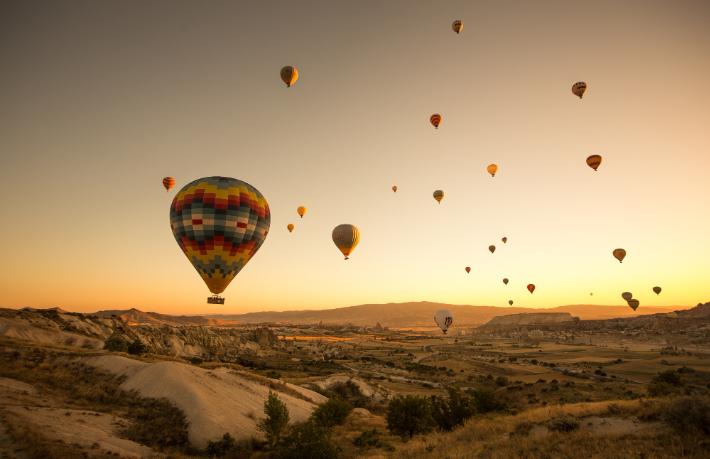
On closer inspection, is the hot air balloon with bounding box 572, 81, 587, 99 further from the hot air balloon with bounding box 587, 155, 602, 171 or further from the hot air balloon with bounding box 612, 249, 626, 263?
the hot air balloon with bounding box 612, 249, 626, 263

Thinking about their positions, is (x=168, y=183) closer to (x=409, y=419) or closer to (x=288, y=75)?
(x=288, y=75)

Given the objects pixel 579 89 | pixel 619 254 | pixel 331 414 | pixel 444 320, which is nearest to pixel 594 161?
pixel 579 89

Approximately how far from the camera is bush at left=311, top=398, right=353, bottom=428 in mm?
28497

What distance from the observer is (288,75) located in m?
43.2

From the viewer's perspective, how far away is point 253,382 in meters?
35.2

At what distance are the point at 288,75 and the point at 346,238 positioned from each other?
23.7 meters

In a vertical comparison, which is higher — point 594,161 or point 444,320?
point 594,161

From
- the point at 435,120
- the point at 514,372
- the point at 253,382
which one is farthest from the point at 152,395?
the point at 514,372

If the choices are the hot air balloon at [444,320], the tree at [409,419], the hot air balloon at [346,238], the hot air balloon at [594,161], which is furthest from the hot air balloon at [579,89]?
the hot air balloon at [444,320]

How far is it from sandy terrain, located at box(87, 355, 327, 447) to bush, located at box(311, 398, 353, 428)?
223 cm

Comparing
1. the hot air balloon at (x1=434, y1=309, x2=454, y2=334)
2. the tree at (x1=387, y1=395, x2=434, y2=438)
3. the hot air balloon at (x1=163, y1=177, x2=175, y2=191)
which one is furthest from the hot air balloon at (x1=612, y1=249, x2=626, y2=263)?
the hot air balloon at (x1=163, y1=177, x2=175, y2=191)

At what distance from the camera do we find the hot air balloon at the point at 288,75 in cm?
4325

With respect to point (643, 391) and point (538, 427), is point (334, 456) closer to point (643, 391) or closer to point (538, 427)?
point (538, 427)

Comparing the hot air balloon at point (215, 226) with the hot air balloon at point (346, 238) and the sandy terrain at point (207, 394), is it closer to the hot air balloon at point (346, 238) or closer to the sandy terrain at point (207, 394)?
the sandy terrain at point (207, 394)
